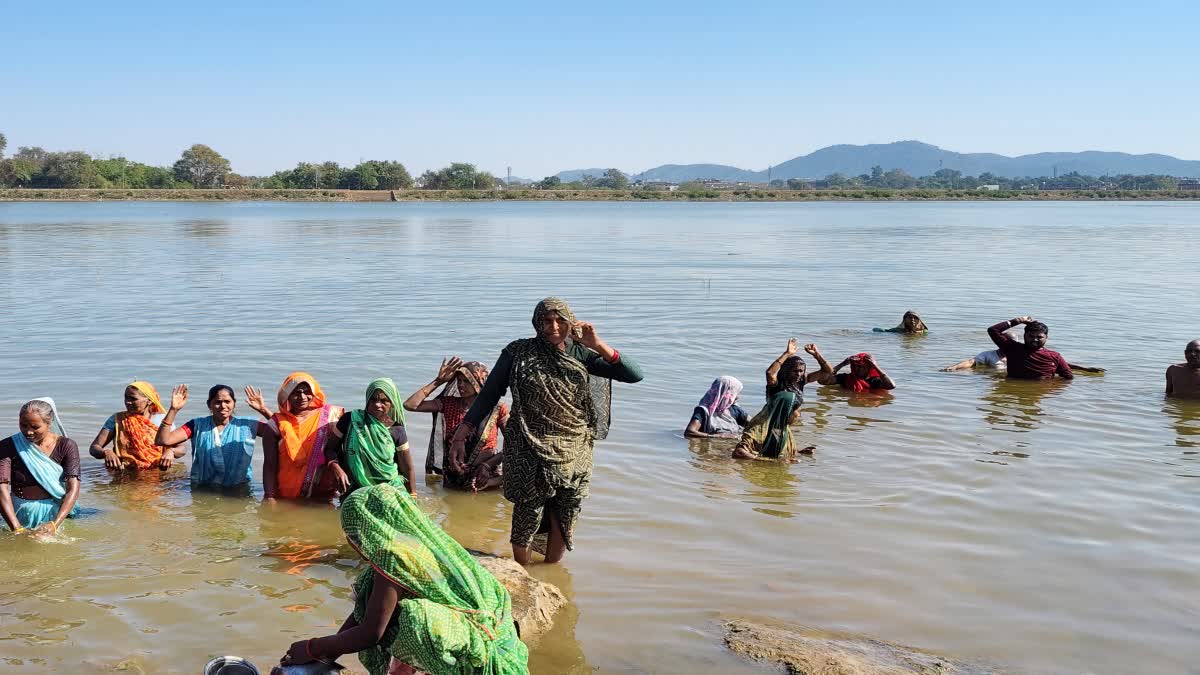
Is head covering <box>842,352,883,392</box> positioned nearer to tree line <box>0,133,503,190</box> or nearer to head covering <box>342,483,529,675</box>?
head covering <box>342,483,529,675</box>

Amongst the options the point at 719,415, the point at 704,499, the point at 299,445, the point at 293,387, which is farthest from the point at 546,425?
the point at 719,415

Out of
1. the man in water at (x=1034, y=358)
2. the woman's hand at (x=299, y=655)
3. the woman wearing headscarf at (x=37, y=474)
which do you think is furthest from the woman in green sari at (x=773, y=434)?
the woman's hand at (x=299, y=655)

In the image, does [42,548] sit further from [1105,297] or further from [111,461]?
[1105,297]

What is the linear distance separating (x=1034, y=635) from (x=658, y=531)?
2.34 meters

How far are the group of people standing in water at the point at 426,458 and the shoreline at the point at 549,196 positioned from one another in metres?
98.0

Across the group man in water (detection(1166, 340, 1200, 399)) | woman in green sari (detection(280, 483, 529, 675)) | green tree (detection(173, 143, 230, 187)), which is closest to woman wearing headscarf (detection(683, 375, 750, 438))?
man in water (detection(1166, 340, 1200, 399))

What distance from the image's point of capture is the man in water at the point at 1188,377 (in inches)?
419

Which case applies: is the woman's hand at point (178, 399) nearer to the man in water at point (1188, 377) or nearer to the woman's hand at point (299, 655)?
the woman's hand at point (299, 655)

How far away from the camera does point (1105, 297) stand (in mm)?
20891

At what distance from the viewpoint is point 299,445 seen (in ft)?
22.6

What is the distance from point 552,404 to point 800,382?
3.76 meters

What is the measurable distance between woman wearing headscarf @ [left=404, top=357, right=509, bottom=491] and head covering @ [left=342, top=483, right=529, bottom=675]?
11.2 feet

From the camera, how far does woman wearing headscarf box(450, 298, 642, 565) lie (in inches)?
203

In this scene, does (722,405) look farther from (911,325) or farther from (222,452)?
(911,325)
